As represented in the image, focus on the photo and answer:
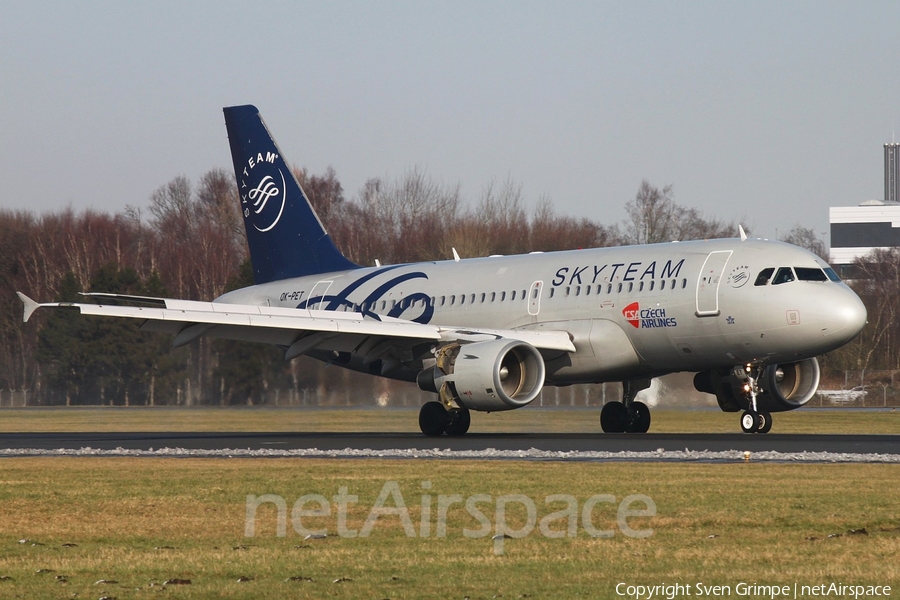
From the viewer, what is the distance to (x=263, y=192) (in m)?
37.1

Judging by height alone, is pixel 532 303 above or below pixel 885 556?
above

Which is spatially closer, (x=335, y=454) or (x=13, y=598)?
(x=13, y=598)

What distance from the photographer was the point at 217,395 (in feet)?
131

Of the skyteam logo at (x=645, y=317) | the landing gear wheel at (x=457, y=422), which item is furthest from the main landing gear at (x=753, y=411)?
the landing gear wheel at (x=457, y=422)

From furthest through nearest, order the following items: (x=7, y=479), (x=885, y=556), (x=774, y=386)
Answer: (x=774, y=386), (x=7, y=479), (x=885, y=556)

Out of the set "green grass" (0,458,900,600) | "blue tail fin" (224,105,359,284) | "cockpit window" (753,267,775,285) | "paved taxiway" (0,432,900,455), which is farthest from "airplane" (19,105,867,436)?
"green grass" (0,458,900,600)

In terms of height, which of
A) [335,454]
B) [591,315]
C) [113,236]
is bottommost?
[335,454]

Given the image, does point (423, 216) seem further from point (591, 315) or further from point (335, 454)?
point (335, 454)

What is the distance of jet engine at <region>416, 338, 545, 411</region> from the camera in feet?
84.7

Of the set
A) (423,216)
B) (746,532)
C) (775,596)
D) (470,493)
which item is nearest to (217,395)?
(470,493)

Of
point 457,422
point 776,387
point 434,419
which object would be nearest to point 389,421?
point 434,419

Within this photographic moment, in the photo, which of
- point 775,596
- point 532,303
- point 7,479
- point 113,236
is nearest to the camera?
point 775,596

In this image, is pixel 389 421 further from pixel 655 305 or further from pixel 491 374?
pixel 655 305

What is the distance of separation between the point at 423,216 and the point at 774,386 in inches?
2428
